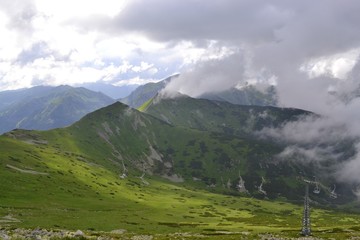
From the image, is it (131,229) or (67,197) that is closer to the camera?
(131,229)

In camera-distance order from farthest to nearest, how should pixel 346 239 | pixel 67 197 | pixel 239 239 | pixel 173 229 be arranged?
1. pixel 67 197
2. pixel 173 229
3. pixel 346 239
4. pixel 239 239

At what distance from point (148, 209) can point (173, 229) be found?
236 feet

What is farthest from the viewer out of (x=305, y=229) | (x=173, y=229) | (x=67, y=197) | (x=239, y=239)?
(x=67, y=197)

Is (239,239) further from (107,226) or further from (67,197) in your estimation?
(67,197)

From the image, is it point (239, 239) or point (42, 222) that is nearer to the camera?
point (239, 239)

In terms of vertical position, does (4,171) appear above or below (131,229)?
above

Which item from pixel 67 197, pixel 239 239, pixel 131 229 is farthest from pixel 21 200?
pixel 239 239

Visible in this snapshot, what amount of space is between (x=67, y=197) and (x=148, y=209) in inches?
1591

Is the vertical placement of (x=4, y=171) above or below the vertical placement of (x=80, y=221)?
above

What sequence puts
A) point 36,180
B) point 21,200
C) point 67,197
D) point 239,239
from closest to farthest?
point 239,239, point 21,200, point 67,197, point 36,180

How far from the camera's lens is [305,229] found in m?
97.1

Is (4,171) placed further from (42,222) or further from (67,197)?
(42,222)

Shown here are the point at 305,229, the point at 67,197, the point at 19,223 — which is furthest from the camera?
the point at 67,197

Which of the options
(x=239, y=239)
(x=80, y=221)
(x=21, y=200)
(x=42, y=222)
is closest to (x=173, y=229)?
(x=80, y=221)
